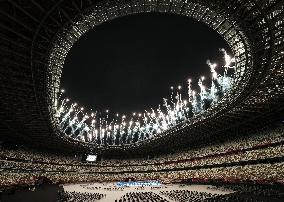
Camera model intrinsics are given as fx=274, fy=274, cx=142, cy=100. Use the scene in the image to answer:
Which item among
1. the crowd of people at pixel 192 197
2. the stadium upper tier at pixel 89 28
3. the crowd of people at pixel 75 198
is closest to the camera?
the stadium upper tier at pixel 89 28

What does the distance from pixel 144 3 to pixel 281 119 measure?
25588mm

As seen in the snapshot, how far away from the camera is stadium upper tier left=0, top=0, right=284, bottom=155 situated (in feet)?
58.4

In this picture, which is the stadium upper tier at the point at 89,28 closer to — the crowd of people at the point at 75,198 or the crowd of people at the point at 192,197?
the crowd of people at the point at 75,198

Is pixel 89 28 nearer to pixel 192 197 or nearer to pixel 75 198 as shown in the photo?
pixel 75 198

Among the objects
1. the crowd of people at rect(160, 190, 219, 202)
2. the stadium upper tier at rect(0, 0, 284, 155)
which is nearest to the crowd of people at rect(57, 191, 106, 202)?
the stadium upper tier at rect(0, 0, 284, 155)

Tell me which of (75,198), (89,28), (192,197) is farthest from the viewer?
(75,198)

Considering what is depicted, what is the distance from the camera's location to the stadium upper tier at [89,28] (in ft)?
58.4

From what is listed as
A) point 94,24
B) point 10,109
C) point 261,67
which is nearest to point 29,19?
point 94,24

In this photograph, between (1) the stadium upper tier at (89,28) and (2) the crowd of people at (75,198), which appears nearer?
(1) the stadium upper tier at (89,28)

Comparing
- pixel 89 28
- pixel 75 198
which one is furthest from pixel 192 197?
pixel 89 28

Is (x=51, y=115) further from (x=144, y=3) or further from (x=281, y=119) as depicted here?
(x=281, y=119)

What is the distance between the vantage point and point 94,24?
23062 mm

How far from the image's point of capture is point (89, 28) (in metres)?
23.3

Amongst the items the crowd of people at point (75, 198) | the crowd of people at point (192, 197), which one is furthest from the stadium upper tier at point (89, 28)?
the crowd of people at point (192, 197)
